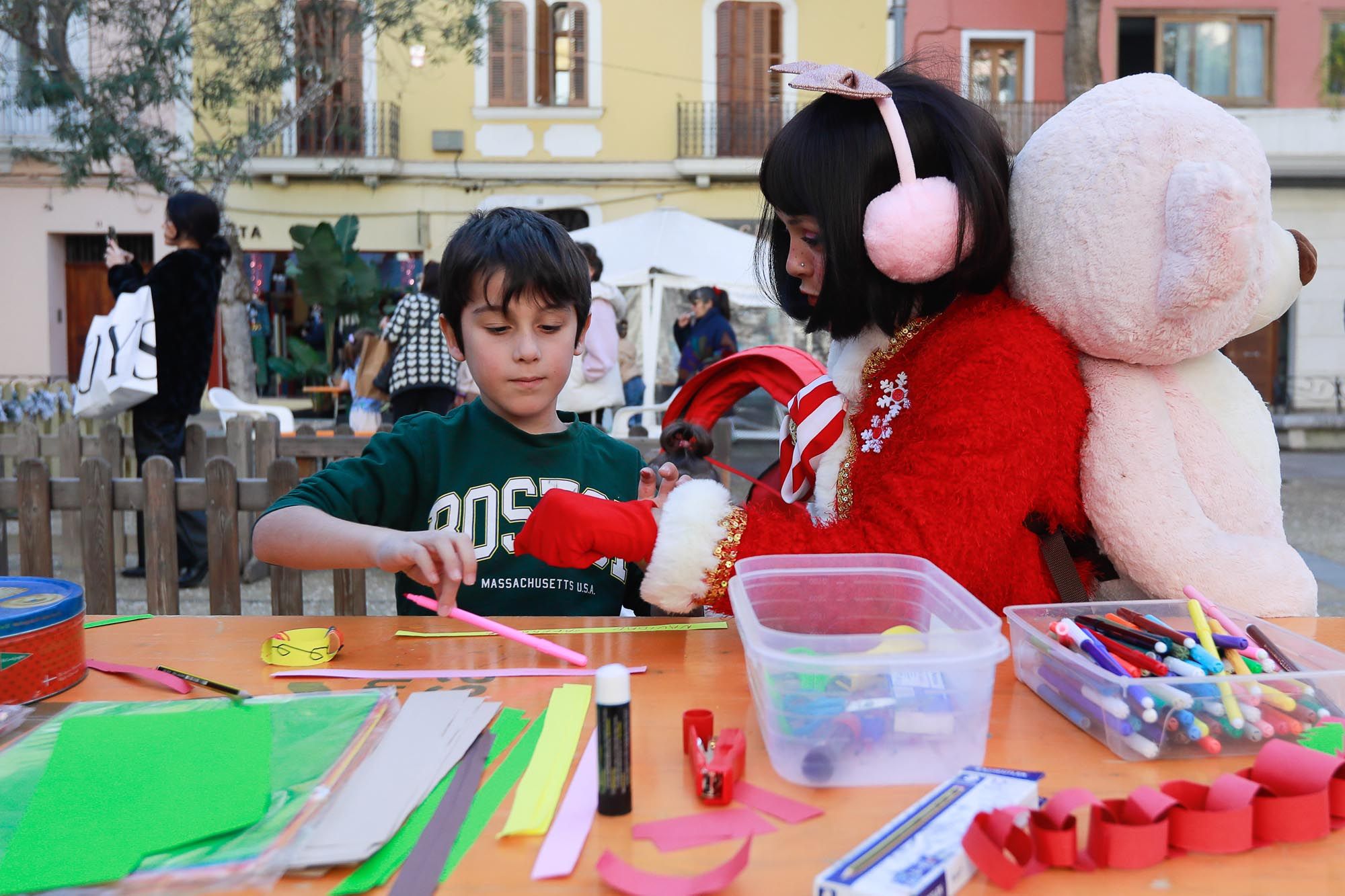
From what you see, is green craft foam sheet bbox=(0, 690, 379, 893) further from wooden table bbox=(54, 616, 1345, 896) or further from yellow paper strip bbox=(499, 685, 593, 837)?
yellow paper strip bbox=(499, 685, 593, 837)

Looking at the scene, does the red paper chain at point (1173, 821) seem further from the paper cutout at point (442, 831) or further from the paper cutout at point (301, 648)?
the paper cutout at point (301, 648)

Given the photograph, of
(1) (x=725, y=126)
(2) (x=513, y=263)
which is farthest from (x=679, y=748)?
(1) (x=725, y=126)

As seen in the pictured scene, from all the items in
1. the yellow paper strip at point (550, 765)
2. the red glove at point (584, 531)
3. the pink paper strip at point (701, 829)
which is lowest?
the pink paper strip at point (701, 829)

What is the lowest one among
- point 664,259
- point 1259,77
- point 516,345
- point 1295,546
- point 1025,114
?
point 1295,546

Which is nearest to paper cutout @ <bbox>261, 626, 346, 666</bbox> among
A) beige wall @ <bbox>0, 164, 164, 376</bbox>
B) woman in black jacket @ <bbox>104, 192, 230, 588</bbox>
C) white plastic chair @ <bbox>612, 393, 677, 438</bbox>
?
white plastic chair @ <bbox>612, 393, 677, 438</bbox>

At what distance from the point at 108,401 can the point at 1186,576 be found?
4620 millimetres

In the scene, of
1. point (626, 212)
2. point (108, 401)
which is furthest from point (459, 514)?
point (626, 212)

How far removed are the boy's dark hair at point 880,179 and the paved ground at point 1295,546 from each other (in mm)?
2138

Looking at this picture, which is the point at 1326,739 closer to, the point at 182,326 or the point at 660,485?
the point at 660,485

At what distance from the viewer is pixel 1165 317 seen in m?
1.33

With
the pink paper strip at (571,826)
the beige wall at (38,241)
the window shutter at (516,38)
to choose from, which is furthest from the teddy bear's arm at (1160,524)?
the beige wall at (38,241)

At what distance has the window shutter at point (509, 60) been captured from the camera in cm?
1550

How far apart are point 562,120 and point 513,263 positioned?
14.8 meters

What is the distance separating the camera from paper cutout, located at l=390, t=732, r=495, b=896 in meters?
0.81
